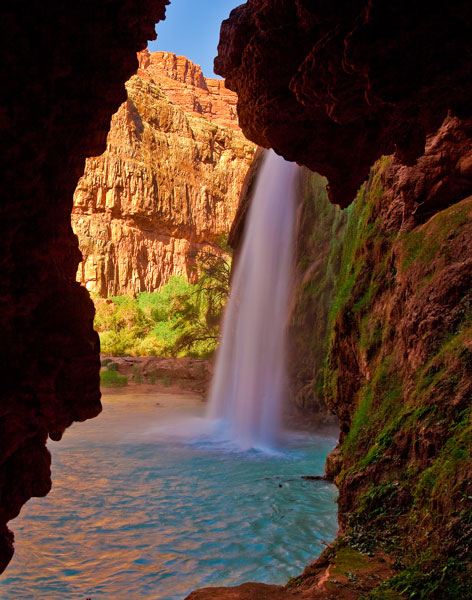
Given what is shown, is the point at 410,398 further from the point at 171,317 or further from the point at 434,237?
the point at 171,317

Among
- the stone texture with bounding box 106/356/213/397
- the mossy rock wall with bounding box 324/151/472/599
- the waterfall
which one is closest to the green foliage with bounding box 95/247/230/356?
the stone texture with bounding box 106/356/213/397

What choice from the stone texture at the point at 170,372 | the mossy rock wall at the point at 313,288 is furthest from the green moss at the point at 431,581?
the stone texture at the point at 170,372

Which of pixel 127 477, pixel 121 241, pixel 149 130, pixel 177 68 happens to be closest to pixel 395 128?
pixel 127 477

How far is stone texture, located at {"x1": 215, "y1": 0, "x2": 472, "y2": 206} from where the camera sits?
9.11 ft

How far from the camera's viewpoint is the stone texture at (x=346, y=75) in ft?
9.11

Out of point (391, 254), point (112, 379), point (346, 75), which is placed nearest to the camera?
point (346, 75)

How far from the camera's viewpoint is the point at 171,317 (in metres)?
37.9

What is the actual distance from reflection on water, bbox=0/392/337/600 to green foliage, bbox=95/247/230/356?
12354 millimetres

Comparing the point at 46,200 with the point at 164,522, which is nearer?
the point at 46,200

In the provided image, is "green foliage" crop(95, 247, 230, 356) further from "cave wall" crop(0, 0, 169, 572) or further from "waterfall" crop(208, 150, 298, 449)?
"cave wall" crop(0, 0, 169, 572)

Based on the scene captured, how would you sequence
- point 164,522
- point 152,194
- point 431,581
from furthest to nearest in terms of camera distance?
point 152,194 → point 164,522 → point 431,581

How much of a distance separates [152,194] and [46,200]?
141ft

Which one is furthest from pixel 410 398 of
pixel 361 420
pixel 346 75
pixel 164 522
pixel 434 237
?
pixel 164 522

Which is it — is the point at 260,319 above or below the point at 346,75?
below
